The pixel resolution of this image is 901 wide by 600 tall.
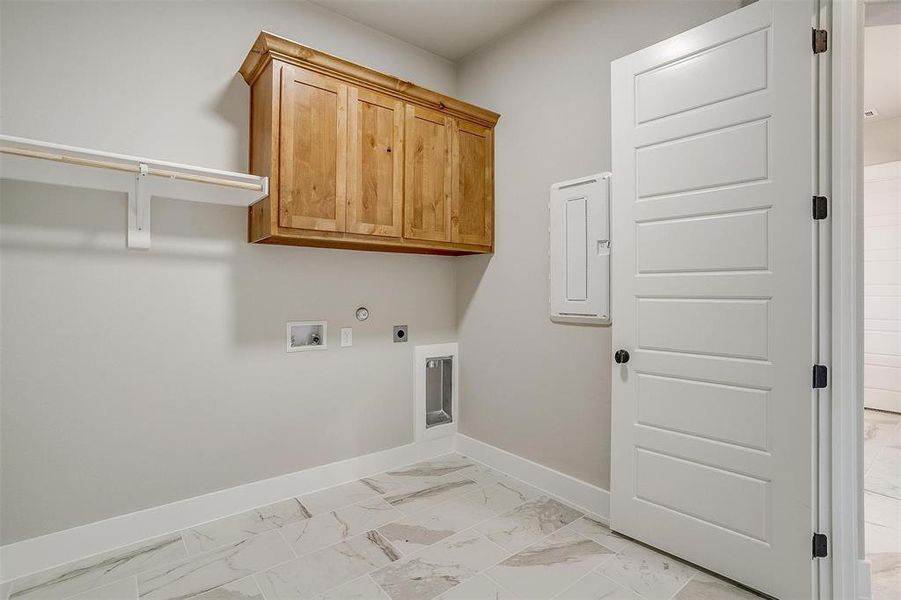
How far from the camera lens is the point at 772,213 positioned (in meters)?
1.71

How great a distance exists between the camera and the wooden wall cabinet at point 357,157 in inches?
85.4

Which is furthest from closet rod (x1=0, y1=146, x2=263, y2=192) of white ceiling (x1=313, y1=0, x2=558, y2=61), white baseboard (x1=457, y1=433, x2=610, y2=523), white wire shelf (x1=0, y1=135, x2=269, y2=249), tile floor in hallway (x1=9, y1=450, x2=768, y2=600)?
white baseboard (x1=457, y1=433, x2=610, y2=523)

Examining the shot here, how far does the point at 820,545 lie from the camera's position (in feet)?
5.38

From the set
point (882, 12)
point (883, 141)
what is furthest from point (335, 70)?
point (883, 141)

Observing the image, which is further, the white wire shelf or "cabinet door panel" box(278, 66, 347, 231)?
"cabinet door panel" box(278, 66, 347, 231)

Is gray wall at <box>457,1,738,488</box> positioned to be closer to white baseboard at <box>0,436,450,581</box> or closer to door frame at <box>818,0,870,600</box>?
door frame at <box>818,0,870,600</box>

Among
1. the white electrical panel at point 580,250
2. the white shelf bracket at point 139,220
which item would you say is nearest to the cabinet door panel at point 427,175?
the white electrical panel at point 580,250

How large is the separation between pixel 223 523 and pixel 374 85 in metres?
2.52

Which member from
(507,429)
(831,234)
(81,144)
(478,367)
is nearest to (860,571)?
(831,234)

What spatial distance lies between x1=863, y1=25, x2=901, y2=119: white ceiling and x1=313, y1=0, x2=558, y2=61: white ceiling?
7.47ft

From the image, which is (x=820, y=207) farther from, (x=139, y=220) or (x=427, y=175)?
(x=139, y=220)

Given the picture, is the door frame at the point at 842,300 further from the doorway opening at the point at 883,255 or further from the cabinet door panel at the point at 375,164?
the doorway opening at the point at 883,255

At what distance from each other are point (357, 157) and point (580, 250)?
4.45ft

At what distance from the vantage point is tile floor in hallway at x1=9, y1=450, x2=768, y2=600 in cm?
178
